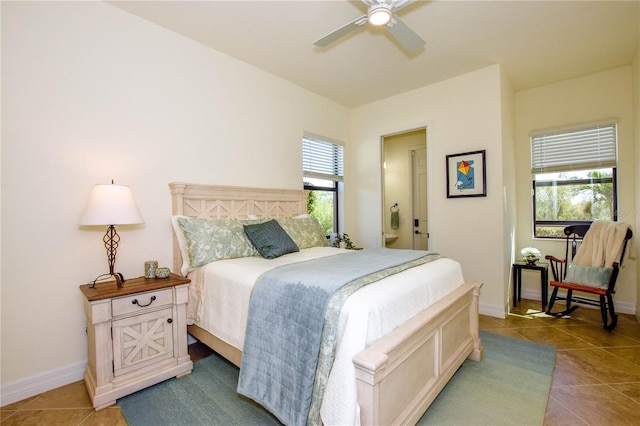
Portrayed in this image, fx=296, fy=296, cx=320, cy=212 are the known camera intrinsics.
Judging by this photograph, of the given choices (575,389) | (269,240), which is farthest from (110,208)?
(575,389)

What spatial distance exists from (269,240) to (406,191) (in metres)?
Result: 3.31

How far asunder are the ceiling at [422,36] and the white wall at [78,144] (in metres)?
0.36

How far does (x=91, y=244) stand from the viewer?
232cm

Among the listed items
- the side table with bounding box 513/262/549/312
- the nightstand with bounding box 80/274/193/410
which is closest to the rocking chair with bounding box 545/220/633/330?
the side table with bounding box 513/262/549/312

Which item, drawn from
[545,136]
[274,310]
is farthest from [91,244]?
[545,136]

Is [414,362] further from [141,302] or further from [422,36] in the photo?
[422,36]

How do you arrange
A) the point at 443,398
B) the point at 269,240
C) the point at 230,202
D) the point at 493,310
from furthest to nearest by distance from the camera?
1. the point at 493,310
2. the point at 230,202
3. the point at 269,240
4. the point at 443,398

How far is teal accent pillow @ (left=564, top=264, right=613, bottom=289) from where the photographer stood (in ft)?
10.2

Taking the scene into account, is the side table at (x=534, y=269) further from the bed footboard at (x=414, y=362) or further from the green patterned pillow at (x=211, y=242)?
the green patterned pillow at (x=211, y=242)

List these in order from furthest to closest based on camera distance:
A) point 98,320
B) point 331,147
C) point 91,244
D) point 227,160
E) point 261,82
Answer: point 331,147 < point 261,82 < point 227,160 < point 91,244 < point 98,320

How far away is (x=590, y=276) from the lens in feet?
10.5

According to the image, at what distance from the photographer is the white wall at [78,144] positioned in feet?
6.64

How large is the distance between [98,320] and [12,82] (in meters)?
1.71

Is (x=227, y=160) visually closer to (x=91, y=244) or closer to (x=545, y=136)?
(x=91, y=244)
